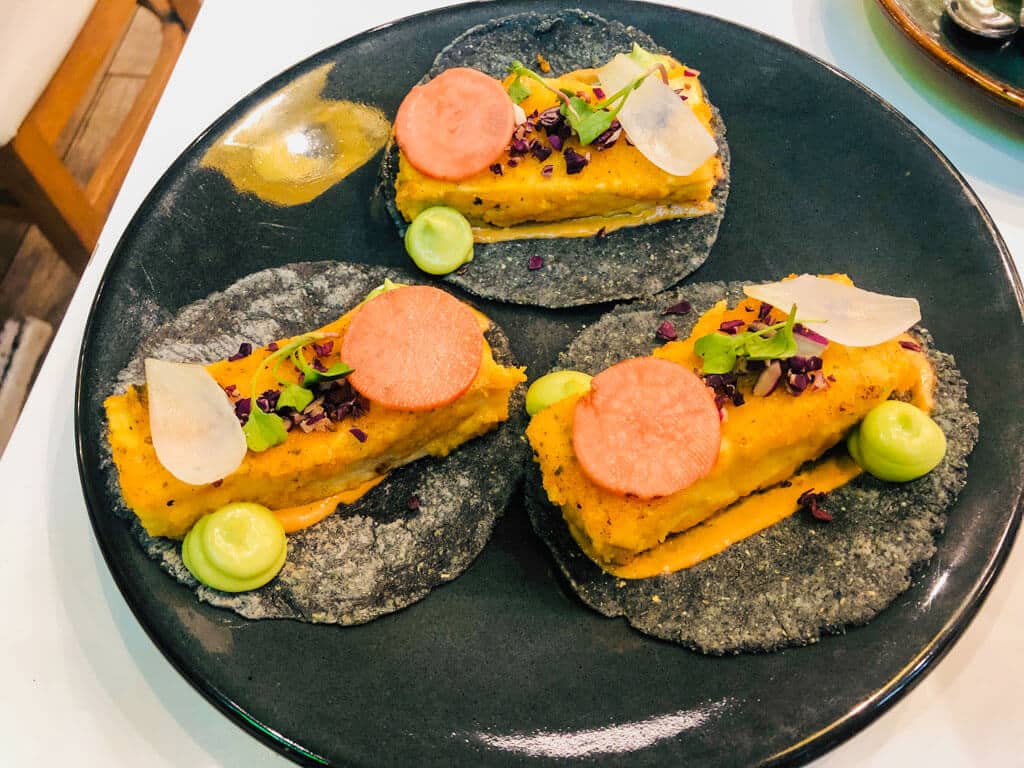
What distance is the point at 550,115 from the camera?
3.38 metres

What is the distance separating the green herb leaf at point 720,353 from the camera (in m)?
2.65

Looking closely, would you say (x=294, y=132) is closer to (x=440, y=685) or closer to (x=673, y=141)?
(x=673, y=141)

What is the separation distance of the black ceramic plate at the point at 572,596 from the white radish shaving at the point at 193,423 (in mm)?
391

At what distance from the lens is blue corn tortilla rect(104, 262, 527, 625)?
268 centimetres

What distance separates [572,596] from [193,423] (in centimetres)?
134

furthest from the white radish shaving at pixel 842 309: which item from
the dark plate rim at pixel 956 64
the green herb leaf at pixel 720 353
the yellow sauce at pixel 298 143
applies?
the yellow sauce at pixel 298 143

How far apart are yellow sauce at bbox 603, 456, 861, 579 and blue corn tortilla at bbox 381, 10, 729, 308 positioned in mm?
Answer: 932

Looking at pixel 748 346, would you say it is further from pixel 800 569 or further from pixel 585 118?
pixel 585 118

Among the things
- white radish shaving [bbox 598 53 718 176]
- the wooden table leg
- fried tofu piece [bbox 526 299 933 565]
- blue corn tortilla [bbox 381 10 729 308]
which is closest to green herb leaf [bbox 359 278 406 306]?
blue corn tortilla [bbox 381 10 729 308]

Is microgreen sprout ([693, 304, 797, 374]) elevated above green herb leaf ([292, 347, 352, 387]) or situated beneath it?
elevated above

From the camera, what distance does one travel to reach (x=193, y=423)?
101 inches

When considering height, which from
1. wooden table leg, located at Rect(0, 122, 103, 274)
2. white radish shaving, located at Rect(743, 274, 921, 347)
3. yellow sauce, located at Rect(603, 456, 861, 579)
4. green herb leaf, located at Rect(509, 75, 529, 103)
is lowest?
wooden table leg, located at Rect(0, 122, 103, 274)

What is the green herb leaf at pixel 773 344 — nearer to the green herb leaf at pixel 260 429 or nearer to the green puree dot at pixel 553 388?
the green puree dot at pixel 553 388

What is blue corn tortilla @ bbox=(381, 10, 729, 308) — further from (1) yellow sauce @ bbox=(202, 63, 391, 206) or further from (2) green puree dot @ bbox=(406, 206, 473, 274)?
(1) yellow sauce @ bbox=(202, 63, 391, 206)
